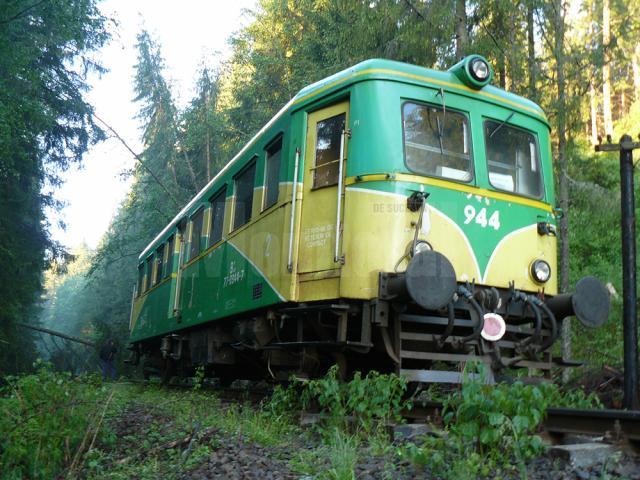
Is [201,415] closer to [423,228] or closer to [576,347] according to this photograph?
[423,228]

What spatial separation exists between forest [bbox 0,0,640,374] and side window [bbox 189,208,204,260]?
13.4 feet

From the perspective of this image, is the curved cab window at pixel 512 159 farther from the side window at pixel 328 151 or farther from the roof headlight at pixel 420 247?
the side window at pixel 328 151

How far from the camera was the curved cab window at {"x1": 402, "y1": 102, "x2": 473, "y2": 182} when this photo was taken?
6117 mm

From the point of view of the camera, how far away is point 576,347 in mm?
13250

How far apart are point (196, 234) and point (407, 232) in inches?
221

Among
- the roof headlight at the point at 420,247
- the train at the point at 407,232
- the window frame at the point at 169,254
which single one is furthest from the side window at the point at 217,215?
the roof headlight at the point at 420,247

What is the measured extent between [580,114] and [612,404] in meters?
5.10

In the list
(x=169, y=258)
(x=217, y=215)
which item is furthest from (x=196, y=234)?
(x=169, y=258)

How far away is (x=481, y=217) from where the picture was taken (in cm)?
630

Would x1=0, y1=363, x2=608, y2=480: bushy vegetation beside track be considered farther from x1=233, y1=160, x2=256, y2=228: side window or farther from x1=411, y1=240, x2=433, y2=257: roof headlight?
x1=233, y1=160, x2=256, y2=228: side window

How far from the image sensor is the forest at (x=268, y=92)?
1116cm

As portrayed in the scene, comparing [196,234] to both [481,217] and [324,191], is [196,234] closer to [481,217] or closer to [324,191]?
[324,191]

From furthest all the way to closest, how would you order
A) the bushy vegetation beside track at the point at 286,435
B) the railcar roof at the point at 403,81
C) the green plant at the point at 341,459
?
the railcar roof at the point at 403,81 < the bushy vegetation beside track at the point at 286,435 < the green plant at the point at 341,459

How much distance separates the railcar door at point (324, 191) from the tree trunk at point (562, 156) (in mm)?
5111
